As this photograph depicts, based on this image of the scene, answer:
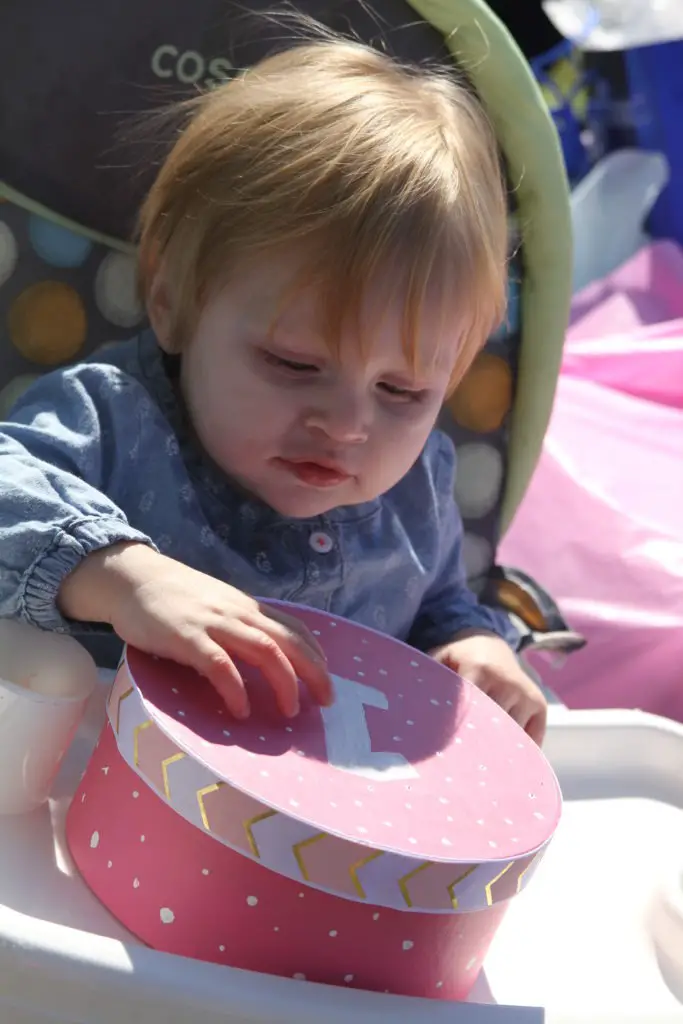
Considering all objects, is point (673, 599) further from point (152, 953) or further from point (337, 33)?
point (152, 953)

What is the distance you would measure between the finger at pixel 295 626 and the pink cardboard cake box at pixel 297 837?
28 millimetres

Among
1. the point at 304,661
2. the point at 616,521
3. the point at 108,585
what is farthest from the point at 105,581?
the point at 616,521

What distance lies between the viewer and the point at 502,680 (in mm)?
792

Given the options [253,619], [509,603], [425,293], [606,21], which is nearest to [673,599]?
[509,603]

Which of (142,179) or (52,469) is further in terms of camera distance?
(142,179)

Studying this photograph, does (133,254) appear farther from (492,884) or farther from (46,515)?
(492,884)

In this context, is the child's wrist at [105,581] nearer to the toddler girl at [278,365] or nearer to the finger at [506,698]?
the toddler girl at [278,365]

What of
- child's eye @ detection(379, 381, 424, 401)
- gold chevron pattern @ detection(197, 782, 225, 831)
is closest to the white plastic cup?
gold chevron pattern @ detection(197, 782, 225, 831)

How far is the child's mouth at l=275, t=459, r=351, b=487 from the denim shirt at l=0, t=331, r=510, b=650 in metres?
0.06

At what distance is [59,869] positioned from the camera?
1.99ft

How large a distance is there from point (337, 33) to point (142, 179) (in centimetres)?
16

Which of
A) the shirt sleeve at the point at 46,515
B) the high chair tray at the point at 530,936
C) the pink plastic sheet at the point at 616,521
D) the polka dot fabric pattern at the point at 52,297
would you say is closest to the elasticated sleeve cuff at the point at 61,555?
the shirt sleeve at the point at 46,515

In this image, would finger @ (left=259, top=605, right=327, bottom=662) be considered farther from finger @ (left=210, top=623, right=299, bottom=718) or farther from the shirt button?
the shirt button

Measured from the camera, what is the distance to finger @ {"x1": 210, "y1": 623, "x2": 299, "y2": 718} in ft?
1.90
